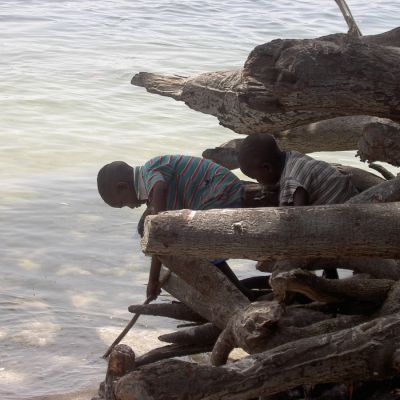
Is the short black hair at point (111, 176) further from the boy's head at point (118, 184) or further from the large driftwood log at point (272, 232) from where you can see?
the large driftwood log at point (272, 232)

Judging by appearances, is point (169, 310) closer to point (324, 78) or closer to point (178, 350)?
point (178, 350)

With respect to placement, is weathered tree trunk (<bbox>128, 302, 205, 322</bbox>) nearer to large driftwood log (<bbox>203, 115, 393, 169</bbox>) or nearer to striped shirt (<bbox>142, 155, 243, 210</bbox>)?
striped shirt (<bbox>142, 155, 243, 210</bbox>)

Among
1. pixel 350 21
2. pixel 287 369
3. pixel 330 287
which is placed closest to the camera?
pixel 287 369

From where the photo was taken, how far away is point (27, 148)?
12.2 m

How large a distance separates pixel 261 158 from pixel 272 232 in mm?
1376

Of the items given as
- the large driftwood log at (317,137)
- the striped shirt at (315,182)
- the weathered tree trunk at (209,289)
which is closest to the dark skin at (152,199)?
the weathered tree trunk at (209,289)

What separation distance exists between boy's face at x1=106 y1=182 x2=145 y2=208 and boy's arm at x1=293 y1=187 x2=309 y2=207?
2.61 feet

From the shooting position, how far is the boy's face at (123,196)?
4.61m

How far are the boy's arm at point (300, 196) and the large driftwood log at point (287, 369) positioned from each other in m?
1.16

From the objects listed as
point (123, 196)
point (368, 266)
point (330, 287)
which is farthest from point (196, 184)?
point (330, 287)

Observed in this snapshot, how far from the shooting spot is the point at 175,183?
186 inches

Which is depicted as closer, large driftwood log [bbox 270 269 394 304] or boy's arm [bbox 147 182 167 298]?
large driftwood log [bbox 270 269 394 304]

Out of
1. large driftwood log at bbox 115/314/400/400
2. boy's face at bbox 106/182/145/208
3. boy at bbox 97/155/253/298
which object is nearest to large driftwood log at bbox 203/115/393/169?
boy at bbox 97/155/253/298

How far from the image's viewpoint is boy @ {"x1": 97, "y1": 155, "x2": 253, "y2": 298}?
460 centimetres
